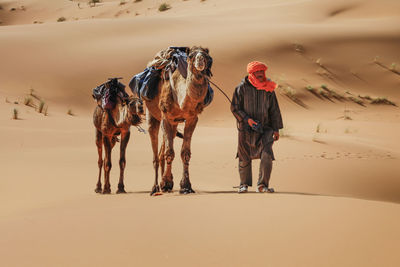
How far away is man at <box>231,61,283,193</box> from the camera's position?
7.45 metres

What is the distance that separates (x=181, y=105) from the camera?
7.36m

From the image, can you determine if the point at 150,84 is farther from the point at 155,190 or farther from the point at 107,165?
the point at 107,165

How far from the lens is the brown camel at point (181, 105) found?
6.90 meters

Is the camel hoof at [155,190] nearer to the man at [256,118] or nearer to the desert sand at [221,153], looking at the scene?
the desert sand at [221,153]

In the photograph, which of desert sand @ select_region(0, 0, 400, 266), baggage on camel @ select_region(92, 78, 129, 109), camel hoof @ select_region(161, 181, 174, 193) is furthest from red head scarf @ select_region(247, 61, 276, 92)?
baggage on camel @ select_region(92, 78, 129, 109)

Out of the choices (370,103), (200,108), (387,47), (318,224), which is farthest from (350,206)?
(387,47)

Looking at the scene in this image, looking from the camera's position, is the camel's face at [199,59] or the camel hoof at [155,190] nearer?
the camel's face at [199,59]

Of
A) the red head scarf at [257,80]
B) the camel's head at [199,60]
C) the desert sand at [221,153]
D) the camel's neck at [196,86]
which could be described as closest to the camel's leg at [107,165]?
the desert sand at [221,153]

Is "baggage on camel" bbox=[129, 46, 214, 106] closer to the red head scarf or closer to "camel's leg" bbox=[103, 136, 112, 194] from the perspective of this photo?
the red head scarf

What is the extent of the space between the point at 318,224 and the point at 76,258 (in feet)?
7.16

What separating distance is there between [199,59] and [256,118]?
1490 mm

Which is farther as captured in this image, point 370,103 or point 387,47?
point 387,47

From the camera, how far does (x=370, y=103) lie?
26.5 m

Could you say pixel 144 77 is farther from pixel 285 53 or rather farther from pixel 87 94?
pixel 285 53
